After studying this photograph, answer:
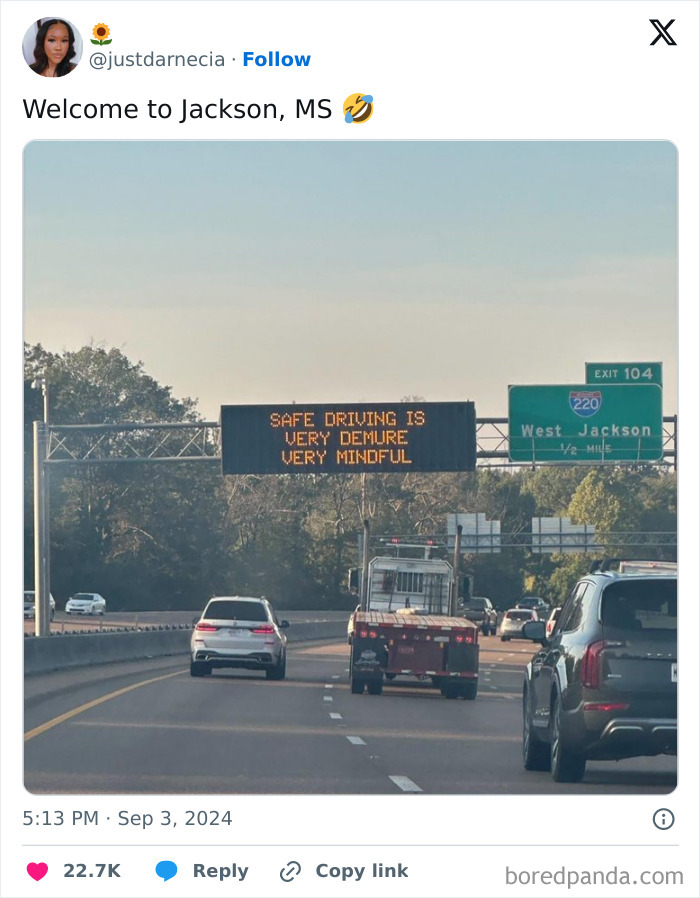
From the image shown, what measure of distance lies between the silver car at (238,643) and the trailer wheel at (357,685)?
367 centimetres

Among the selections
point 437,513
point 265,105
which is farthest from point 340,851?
point 437,513

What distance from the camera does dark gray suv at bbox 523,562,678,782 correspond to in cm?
1056

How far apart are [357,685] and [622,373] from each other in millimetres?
18608

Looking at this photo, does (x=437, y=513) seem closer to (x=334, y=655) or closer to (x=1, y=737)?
(x=334, y=655)

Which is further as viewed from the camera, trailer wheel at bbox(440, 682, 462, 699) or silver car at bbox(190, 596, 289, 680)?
silver car at bbox(190, 596, 289, 680)

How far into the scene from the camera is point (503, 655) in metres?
52.3

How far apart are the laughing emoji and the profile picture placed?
1.14 m

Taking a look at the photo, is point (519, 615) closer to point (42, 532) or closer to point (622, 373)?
point (622, 373)

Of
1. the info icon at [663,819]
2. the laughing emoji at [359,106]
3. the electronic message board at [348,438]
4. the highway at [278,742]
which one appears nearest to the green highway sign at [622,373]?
the electronic message board at [348,438]

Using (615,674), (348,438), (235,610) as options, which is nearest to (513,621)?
(348,438)

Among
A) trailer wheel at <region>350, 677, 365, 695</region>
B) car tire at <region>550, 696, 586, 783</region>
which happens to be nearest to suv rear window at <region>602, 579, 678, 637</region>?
car tire at <region>550, 696, 586, 783</region>

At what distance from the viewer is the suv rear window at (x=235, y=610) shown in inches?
1245

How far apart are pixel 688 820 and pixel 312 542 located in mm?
98084

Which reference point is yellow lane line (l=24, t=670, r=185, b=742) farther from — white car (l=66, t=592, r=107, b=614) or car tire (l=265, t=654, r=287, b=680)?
white car (l=66, t=592, r=107, b=614)
